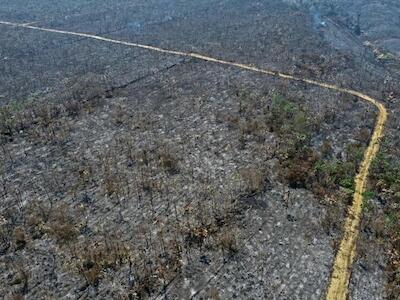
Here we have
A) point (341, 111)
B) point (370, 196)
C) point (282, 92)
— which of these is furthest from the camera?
point (282, 92)

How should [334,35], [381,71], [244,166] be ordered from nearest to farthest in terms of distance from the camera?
[244,166], [381,71], [334,35]

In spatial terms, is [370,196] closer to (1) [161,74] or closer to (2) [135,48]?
(1) [161,74]

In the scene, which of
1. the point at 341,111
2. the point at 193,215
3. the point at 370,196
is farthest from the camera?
the point at 341,111

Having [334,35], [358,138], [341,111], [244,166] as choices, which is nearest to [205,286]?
[244,166]

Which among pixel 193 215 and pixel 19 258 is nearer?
pixel 19 258

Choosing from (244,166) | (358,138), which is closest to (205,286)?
(244,166)

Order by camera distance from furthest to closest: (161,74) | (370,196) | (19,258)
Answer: (161,74) → (370,196) → (19,258)

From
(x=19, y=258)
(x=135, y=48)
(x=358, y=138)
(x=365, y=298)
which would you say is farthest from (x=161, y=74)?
(x=365, y=298)

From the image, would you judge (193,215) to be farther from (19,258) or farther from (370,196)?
(370,196)

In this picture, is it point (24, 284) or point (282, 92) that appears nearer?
point (24, 284)
